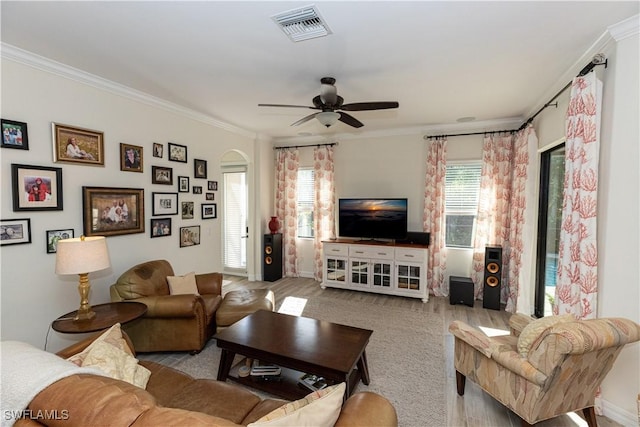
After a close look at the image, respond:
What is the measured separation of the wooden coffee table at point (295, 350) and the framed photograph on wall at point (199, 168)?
8.33ft

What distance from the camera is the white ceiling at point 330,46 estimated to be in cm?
191

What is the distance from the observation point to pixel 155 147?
3.67 meters

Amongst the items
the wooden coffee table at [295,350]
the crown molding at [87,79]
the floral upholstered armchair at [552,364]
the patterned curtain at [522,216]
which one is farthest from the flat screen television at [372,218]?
the floral upholstered armchair at [552,364]

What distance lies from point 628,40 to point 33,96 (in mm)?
4727

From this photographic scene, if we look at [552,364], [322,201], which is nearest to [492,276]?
[552,364]

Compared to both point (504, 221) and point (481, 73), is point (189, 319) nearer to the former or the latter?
point (481, 73)

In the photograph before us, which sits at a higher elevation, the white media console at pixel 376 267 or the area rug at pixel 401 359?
the white media console at pixel 376 267

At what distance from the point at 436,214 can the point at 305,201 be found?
251 centimetres

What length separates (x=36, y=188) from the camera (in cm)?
258

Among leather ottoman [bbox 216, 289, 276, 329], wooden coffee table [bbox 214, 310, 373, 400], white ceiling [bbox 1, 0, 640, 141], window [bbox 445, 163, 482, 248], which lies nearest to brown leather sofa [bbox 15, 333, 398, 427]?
wooden coffee table [bbox 214, 310, 373, 400]

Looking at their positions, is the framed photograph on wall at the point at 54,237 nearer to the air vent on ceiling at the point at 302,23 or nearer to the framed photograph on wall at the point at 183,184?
the framed photograph on wall at the point at 183,184

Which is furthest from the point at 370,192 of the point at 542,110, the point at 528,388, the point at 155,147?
the point at 528,388

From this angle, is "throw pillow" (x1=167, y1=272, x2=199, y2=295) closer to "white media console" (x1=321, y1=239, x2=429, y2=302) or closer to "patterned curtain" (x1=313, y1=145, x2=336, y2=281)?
"white media console" (x1=321, y1=239, x2=429, y2=302)

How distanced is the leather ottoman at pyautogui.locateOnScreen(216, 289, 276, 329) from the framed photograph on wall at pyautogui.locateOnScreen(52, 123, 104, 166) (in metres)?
2.03
